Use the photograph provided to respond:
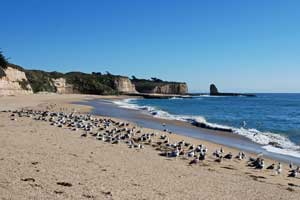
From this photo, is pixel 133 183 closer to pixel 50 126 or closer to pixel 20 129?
pixel 20 129

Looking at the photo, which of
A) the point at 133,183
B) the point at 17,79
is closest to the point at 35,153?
the point at 133,183

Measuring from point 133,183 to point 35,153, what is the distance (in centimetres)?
421

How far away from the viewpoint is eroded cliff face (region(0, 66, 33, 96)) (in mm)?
65287

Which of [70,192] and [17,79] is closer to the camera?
[70,192]

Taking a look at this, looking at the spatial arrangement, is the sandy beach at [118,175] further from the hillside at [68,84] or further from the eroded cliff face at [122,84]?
the eroded cliff face at [122,84]

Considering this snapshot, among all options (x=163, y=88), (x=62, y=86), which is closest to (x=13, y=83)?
(x=62, y=86)

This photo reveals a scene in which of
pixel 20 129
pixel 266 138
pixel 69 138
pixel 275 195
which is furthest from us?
pixel 266 138

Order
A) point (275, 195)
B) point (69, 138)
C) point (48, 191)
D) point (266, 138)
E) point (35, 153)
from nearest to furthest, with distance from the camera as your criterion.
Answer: point (48, 191) → point (275, 195) → point (35, 153) → point (69, 138) → point (266, 138)

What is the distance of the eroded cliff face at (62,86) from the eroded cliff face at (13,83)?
25.9 metres

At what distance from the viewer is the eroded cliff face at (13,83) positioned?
214 feet

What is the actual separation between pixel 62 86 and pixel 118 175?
10433 centimetres

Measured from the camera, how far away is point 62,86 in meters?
110

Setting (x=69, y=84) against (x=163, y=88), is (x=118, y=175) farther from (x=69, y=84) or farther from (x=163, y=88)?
(x=163, y=88)

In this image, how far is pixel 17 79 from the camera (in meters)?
74.4
